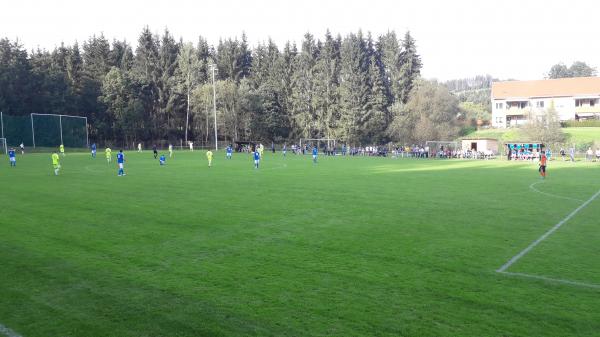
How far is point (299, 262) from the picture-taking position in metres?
8.42

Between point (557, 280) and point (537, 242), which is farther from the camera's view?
point (537, 242)

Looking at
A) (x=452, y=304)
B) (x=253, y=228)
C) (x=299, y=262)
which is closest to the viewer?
(x=452, y=304)

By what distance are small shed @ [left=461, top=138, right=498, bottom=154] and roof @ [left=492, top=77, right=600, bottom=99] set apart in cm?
2886

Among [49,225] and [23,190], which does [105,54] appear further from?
[49,225]

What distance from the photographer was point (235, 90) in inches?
3009

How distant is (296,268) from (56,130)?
2444 inches

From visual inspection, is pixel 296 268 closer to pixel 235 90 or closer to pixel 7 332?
pixel 7 332

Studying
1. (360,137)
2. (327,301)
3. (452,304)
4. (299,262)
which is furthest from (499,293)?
(360,137)

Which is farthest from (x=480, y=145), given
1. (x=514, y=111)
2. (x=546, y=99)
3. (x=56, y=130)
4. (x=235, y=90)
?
(x=56, y=130)

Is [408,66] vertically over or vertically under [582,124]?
over

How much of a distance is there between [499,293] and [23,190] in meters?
19.2

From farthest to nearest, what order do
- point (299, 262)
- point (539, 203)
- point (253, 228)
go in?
1. point (539, 203)
2. point (253, 228)
3. point (299, 262)

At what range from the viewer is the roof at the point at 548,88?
80225 millimetres

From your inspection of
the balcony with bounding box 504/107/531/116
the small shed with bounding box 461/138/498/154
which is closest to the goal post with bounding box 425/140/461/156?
the small shed with bounding box 461/138/498/154
